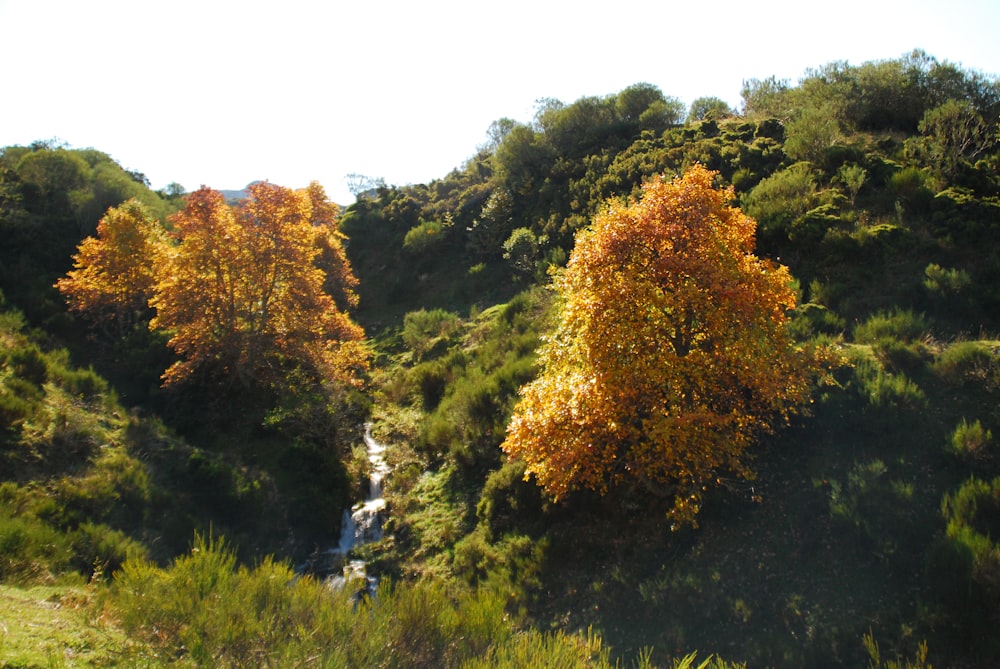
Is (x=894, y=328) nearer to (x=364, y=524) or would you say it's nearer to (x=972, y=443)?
(x=972, y=443)

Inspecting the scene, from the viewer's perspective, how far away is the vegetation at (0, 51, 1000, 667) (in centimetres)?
715

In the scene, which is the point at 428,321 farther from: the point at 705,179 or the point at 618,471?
the point at 705,179

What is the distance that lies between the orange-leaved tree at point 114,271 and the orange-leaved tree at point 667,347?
1784cm

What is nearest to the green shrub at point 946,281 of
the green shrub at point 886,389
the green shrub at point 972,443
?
the green shrub at point 886,389

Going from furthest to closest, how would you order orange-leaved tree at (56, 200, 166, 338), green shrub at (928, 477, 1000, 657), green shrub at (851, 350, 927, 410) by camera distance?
orange-leaved tree at (56, 200, 166, 338) < green shrub at (851, 350, 927, 410) < green shrub at (928, 477, 1000, 657)

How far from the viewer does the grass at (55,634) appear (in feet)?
17.0

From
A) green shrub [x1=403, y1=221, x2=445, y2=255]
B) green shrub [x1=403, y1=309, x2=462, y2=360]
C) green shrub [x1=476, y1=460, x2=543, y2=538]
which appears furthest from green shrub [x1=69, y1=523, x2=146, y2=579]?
green shrub [x1=403, y1=221, x2=445, y2=255]

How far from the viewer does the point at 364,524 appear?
14547 millimetres

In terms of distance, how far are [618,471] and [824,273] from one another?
29.4 feet

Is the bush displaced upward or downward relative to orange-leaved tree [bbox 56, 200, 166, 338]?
downward

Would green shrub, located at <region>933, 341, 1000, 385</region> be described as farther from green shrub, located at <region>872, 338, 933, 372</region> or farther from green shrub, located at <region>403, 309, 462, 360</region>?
green shrub, located at <region>403, 309, 462, 360</region>

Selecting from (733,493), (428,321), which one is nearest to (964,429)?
(733,493)

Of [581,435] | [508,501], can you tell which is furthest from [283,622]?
[508,501]

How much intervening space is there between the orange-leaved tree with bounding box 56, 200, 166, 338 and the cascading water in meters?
12.1
